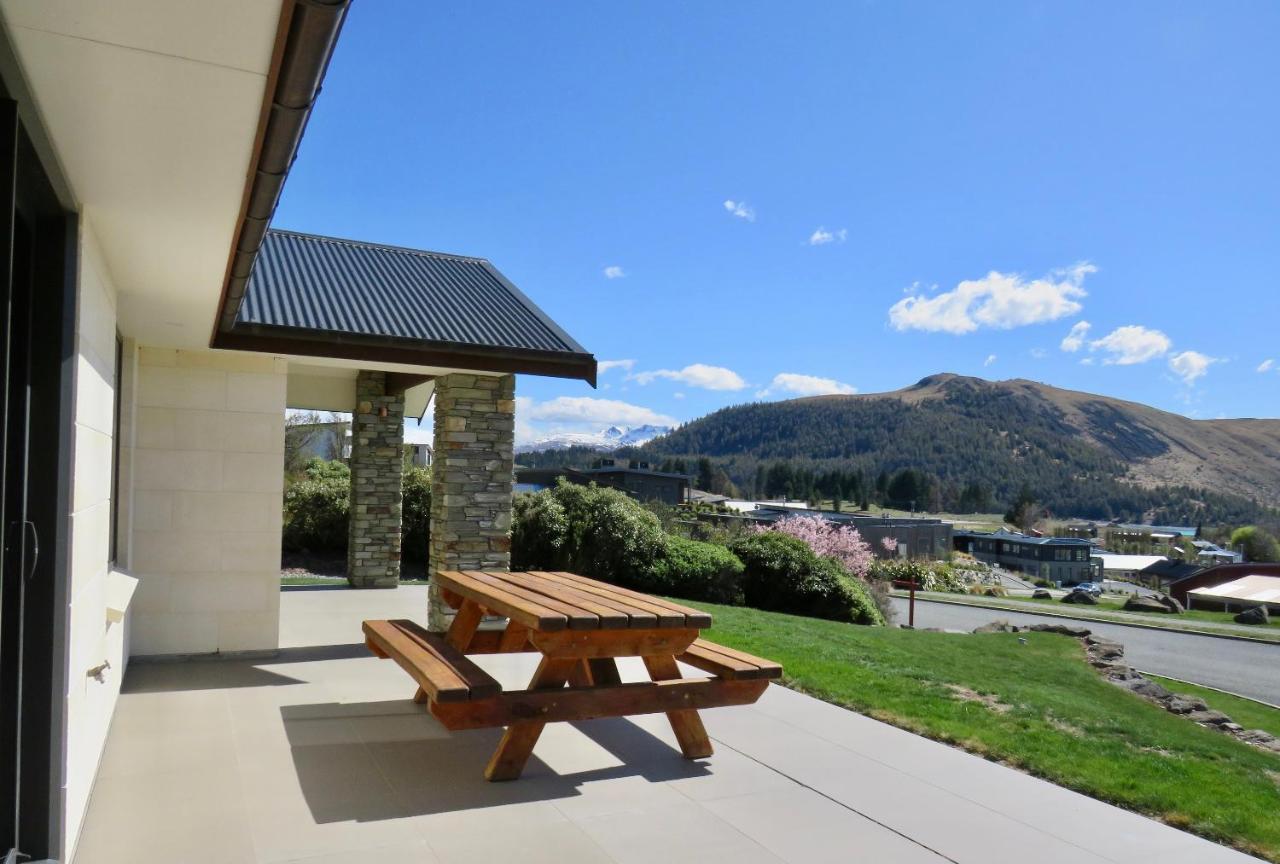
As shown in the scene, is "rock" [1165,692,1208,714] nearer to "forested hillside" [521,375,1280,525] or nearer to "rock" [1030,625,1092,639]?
"rock" [1030,625,1092,639]

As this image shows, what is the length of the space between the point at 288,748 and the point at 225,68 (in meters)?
3.79

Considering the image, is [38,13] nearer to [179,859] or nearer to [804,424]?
[179,859]

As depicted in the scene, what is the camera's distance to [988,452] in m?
151

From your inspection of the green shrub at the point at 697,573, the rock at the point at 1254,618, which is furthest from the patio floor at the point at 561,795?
→ the rock at the point at 1254,618

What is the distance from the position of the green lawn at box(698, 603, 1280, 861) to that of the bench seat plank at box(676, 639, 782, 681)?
4.46 ft

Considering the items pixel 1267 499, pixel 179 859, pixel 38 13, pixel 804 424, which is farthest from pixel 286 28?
pixel 1267 499

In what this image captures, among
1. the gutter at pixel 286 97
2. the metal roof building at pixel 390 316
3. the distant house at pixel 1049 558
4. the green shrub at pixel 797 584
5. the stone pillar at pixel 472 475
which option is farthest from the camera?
the distant house at pixel 1049 558

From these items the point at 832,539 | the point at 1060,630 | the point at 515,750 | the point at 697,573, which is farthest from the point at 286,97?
the point at 832,539

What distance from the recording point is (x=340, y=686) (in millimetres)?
6316

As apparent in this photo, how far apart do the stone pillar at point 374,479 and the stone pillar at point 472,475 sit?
3915 mm

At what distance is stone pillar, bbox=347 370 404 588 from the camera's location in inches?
472

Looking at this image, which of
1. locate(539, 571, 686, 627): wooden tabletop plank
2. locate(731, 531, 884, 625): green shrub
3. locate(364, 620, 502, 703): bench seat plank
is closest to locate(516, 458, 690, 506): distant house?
locate(731, 531, 884, 625): green shrub

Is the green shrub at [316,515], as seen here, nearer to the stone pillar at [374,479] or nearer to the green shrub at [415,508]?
the green shrub at [415,508]

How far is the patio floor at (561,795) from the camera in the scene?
3611mm
